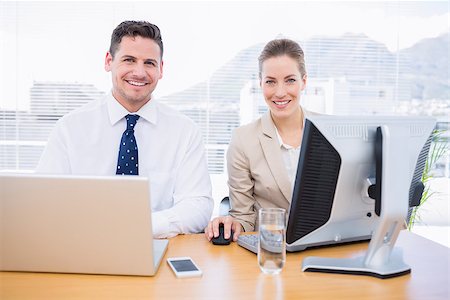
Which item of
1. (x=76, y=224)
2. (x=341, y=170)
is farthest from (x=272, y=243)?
(x=76, y=224)

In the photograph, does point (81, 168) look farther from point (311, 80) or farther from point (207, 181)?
point (311, 80)

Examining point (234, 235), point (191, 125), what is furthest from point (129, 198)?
point (191, 125)

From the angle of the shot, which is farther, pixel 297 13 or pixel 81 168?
pixel 297 13

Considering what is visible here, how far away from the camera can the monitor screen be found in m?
1.21

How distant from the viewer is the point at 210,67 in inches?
158

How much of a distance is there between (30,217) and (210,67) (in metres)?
3.04

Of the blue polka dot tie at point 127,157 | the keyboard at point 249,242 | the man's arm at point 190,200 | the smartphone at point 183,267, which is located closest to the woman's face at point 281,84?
the man's arm at point 190,200

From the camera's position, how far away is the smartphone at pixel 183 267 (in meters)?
1.20

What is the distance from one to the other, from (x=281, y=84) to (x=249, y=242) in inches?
37.7

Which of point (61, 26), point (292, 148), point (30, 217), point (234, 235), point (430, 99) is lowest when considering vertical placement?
point (234, 235)

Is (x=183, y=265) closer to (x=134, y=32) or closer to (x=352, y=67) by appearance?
(x=134, y=32)

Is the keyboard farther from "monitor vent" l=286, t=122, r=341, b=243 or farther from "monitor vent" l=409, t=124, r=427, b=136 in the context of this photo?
"monitor vent" l=409, t=124, r=427, b=136

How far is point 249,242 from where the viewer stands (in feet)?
4.77

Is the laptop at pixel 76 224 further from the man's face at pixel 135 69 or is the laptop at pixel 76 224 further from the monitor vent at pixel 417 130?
the man's face at pixel 135 69
